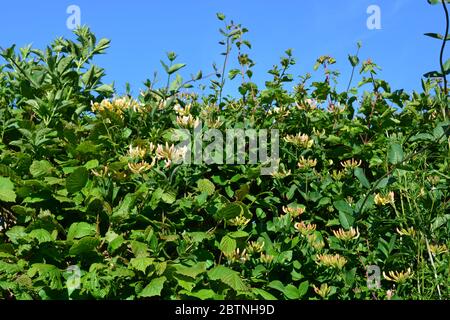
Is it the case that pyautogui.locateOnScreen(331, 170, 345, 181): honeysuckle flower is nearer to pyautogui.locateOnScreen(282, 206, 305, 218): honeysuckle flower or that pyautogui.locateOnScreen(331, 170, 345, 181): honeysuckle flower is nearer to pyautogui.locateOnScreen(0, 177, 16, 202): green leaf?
pyautogui.locateOnScreen(282, 206, 305, 218): honeysuckle flower

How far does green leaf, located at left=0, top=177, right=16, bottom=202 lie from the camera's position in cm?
293

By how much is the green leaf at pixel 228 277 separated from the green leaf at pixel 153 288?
0.25 metres

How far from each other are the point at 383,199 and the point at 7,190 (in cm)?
191

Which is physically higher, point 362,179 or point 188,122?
point 188,122

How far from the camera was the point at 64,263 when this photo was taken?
294 centimetres

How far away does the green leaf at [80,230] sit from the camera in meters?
2.83

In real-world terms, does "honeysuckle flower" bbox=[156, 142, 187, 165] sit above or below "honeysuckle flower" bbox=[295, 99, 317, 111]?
below

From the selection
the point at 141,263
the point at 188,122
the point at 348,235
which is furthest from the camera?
the point at 188,122

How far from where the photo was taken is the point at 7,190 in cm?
297

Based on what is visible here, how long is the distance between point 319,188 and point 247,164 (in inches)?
17.1

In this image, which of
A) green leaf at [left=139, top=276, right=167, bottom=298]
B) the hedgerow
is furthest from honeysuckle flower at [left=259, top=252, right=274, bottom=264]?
green leaf at [left=139, top=276, right=167, bottom=298]

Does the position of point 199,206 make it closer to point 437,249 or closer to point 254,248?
point 254,248

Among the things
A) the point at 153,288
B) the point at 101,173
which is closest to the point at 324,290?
the point at 153,288

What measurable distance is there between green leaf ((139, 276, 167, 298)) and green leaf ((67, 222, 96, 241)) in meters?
0.42
